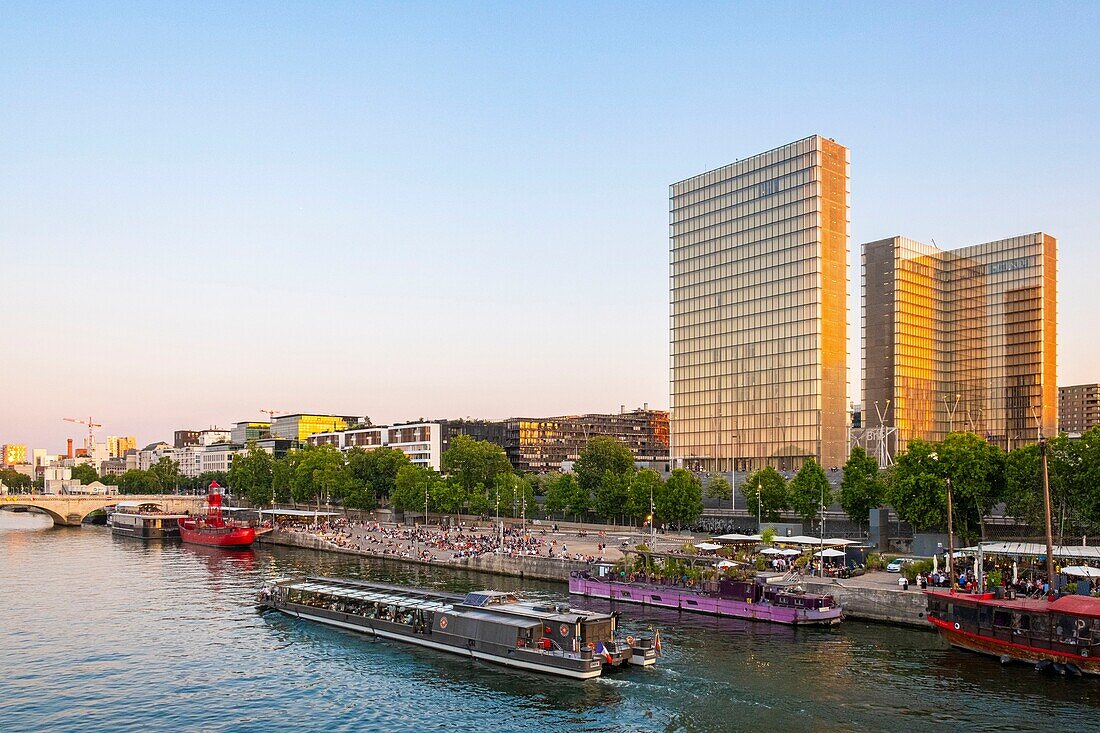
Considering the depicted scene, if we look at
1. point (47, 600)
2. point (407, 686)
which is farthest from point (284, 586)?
point (407, 686)

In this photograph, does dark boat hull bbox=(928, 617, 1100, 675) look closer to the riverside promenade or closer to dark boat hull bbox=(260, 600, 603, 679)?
the riverside promenade

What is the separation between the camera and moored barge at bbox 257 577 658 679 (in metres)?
58.2

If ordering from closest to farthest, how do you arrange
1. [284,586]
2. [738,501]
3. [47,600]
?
[284,586]
[47,600]
[738,501]

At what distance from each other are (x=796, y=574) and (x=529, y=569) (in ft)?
107

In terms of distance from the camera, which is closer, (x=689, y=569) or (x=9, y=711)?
(x=9, y=711)

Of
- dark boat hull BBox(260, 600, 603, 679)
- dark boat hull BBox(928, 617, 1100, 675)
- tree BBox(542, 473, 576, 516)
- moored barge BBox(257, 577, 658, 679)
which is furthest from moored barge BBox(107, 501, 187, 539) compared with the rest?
dark boat hull BBox(928, 617, 1100, 675)

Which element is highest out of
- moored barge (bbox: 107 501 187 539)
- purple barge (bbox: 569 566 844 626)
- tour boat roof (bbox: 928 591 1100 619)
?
tour boat roof (bbox: 928 591 1100 619)

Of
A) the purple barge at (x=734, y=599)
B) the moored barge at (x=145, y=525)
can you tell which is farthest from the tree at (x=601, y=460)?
the purple barge at (x=734, y=599)

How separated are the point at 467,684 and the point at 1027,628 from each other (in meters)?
34.8

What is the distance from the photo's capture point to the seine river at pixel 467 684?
4825 centimetres

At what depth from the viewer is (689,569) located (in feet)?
277

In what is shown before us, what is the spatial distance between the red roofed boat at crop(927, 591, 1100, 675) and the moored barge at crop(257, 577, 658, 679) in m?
20.6

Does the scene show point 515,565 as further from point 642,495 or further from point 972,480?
point 972,480

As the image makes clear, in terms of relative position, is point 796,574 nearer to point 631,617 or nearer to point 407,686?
point 631,617
